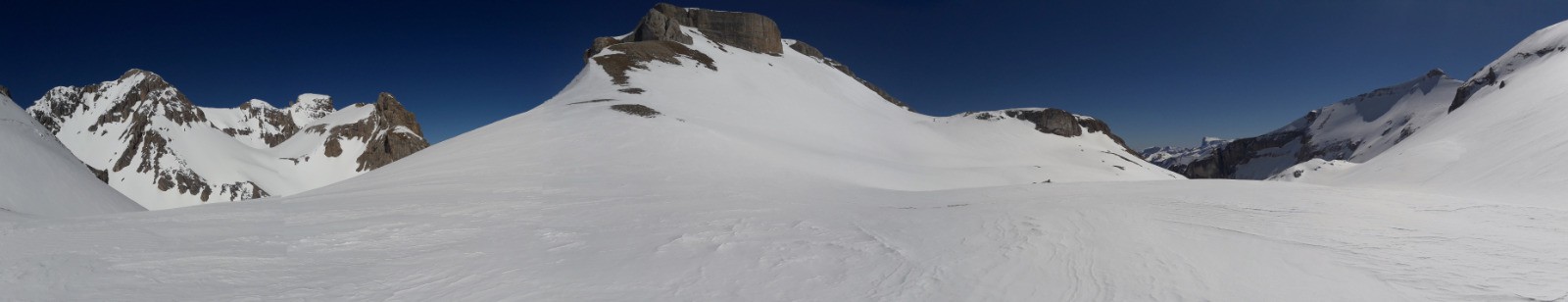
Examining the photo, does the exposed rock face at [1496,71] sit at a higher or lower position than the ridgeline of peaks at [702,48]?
lower

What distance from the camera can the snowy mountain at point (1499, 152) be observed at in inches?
557

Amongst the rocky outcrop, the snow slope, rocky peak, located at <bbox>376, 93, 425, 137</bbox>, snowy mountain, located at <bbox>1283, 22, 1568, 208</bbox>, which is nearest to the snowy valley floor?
snowy mountain, located at <bbox>1283, 22, 1568, 208</bbox>

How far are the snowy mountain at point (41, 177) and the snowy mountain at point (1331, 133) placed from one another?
20234 cm

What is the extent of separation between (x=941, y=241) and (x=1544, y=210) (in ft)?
23.7

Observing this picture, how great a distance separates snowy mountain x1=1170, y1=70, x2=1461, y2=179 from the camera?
149m

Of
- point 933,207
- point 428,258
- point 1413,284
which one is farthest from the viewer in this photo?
point 933,207

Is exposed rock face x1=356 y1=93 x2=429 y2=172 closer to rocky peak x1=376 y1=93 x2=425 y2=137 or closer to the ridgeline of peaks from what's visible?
rocky peak x1=376 y1=93 x2=425 y2=137

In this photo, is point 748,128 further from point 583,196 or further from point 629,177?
point 583,196

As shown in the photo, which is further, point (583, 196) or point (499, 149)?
point (499, 149)

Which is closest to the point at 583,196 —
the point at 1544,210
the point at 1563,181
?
the point at 1544,210

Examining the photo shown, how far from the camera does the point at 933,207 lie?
9.69 meters

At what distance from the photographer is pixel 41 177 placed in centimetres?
917

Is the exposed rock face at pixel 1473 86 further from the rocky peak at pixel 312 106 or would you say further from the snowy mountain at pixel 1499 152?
the rocky peak at pixel 312 106

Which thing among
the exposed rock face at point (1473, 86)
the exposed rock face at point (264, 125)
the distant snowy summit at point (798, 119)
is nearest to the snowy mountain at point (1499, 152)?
the distant snowy summit at point (798, 119)
